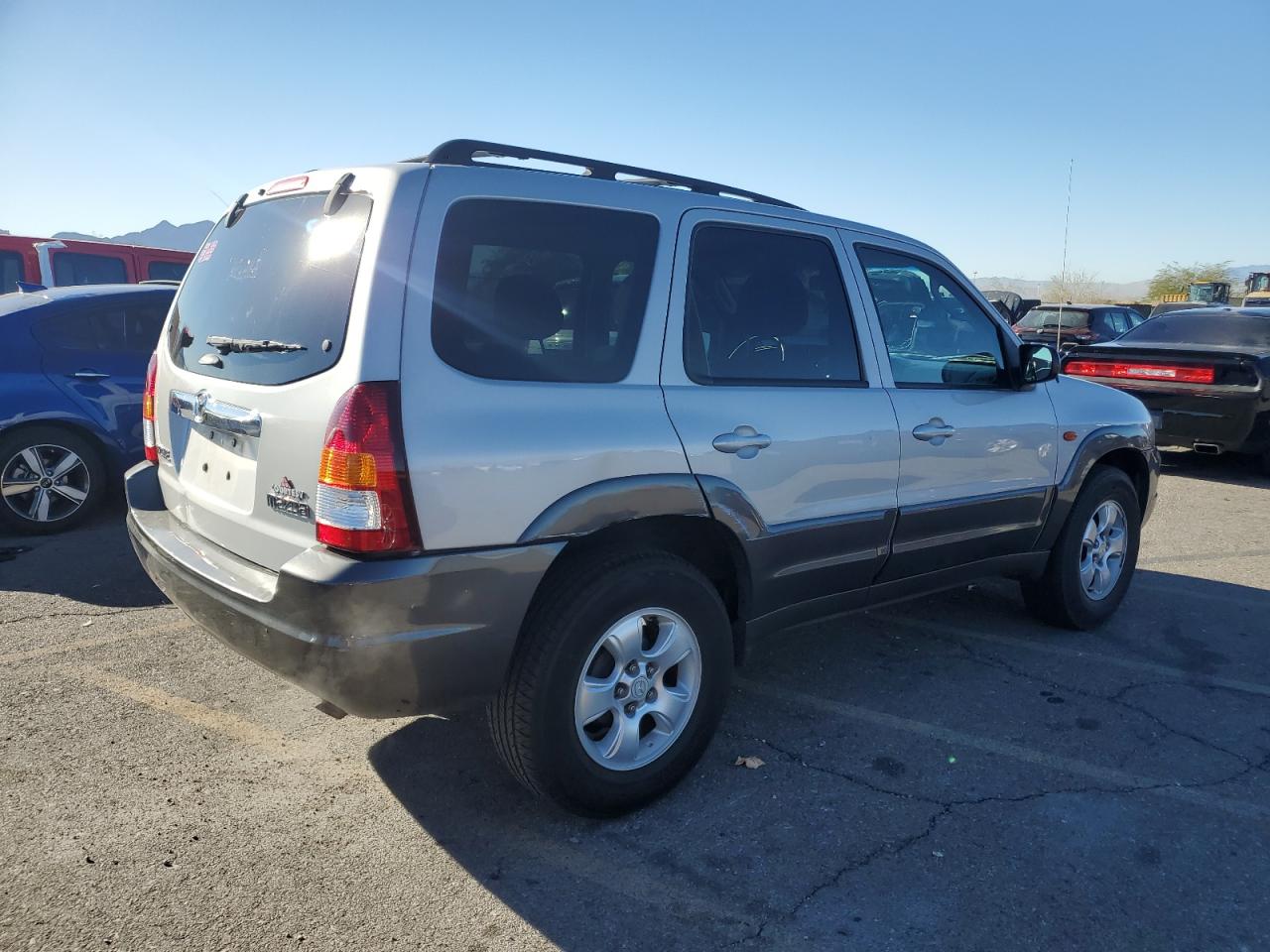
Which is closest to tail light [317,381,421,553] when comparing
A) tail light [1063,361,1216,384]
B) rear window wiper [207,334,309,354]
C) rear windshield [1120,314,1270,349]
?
rear window wiper [207,334,309,354]

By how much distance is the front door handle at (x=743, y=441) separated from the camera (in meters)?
3.03

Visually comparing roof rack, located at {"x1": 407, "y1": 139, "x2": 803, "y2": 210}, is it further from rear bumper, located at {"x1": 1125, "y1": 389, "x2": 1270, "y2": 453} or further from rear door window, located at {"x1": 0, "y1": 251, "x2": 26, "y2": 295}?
rear door window, located at {"x1": 0, "y1": 251, "x2": 26, "y2": 295}

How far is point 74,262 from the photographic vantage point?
11422 mm

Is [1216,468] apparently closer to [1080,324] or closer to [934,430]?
[1080,324]

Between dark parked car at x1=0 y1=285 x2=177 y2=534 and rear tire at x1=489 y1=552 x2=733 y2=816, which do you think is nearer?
rear tire at x1=489 y1=552 x2=733 y2=816

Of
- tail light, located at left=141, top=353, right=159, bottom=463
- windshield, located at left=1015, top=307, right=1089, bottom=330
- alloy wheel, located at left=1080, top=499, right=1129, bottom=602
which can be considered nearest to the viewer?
tail light, located at left=141, top=353, right=159, bottom=463

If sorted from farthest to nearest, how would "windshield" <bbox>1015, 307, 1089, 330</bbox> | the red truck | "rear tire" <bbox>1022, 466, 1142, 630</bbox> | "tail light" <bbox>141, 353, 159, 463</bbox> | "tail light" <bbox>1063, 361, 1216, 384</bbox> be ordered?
"windshield" <bbox>1015, 307, 1089, 330</bbox>, the red truck, "tail light" <bbox>1063, 361, 1216, 384</bbox>, "rear tire" <bbox>1022, 466, 1142, 630</bbox>, "tail light" <bbox>141, 353, 159, 463</bbox>

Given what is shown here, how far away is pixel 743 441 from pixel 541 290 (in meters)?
0.83

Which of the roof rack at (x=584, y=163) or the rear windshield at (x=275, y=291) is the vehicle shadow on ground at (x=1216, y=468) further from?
the rear windshield at (x=275, y=291)

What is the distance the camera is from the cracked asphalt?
247 cm

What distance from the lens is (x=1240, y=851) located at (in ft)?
9.43

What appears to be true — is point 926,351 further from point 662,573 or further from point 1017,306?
point 1017,306

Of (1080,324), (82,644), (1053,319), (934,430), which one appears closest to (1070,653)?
(934,430)

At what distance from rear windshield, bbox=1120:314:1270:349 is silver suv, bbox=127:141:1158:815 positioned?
7.20 meters
